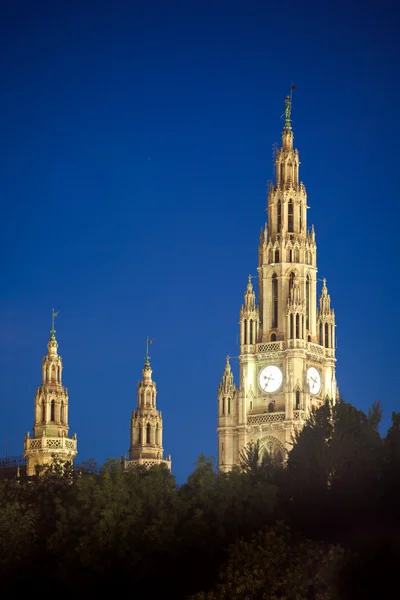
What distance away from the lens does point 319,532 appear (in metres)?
120

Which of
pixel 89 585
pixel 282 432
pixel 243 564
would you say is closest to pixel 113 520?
pixel 89 585

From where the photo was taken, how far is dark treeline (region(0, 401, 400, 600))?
116 meters

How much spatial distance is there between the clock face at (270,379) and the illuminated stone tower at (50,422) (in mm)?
20069

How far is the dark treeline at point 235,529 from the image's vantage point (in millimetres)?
116125

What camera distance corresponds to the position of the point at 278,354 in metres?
194

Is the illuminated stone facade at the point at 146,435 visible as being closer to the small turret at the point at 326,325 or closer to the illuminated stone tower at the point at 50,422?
the illuminated stone tower at the point at 50,422

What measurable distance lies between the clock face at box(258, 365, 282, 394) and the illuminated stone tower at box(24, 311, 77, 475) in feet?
65.8

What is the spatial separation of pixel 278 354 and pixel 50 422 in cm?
2399

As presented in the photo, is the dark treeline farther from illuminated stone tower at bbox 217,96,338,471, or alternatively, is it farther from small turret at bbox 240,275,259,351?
small turret at bbox 240,275,259,351

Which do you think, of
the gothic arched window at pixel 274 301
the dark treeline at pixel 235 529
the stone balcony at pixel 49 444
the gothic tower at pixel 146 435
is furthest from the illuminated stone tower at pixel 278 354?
the dark treeline at pixel 235 529

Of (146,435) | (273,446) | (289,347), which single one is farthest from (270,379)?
(146,435)

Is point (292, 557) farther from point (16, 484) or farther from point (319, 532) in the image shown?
point (16, 484)

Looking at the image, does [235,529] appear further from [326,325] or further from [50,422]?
[326,325]

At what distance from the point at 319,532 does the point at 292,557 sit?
380cm
